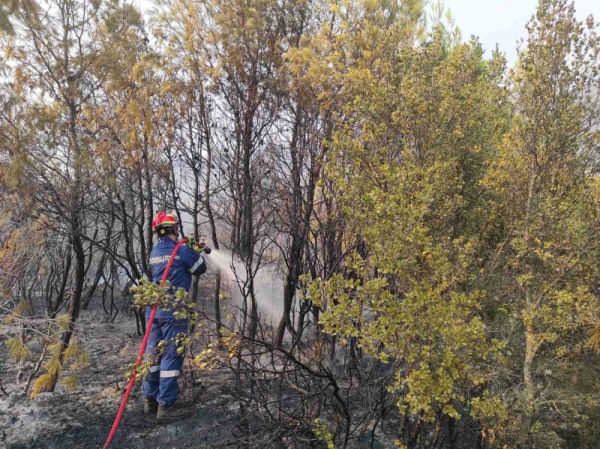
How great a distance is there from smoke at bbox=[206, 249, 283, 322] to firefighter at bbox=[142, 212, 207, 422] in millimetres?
548

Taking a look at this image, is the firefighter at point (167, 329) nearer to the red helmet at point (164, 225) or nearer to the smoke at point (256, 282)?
the red helmet at point (164, 225)

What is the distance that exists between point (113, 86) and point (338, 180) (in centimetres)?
335

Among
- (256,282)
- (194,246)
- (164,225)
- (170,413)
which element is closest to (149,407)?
(170,413)

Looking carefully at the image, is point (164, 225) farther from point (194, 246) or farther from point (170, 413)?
point (170, 413)

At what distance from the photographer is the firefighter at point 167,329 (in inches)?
179

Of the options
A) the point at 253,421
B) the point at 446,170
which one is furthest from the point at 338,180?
the point at 253,421

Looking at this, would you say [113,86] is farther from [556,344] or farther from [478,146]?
[556,344]

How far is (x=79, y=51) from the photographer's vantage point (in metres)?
4.62

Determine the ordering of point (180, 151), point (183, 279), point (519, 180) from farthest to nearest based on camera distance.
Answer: point (180, 151), point (183, 279), point (519, 180)

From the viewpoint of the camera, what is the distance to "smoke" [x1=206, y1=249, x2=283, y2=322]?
24.4ft

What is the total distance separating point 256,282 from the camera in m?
11.8

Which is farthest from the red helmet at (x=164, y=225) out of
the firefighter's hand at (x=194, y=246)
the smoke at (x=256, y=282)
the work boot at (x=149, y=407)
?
the work boot at (x=149, y=407)

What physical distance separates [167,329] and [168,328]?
3cm

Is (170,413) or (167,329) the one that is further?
(167,329)
